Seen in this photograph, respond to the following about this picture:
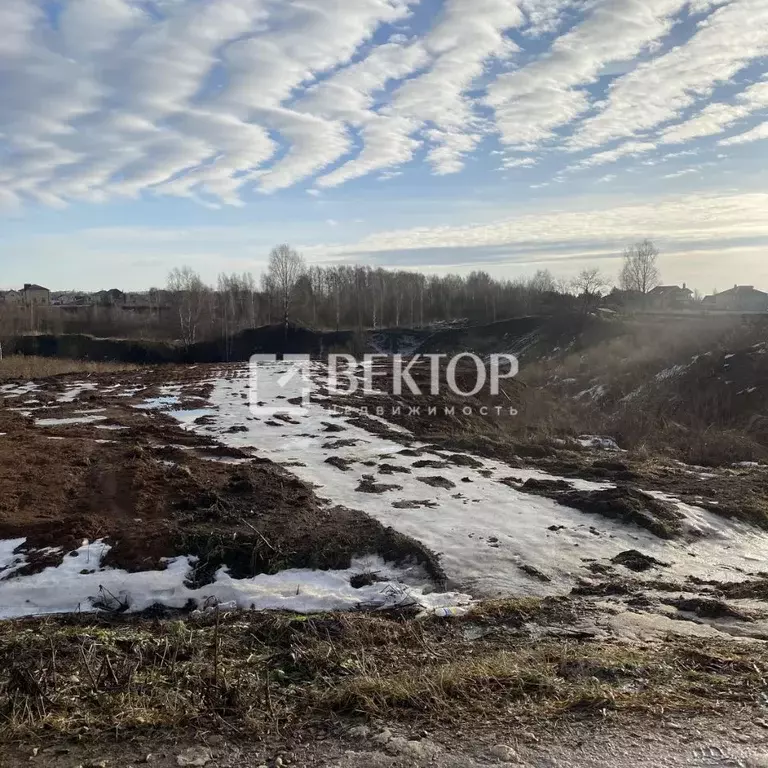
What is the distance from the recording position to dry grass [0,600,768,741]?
127 inches

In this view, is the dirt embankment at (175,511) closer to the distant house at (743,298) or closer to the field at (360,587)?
the field at (360,587)

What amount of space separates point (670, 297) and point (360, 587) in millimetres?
66857

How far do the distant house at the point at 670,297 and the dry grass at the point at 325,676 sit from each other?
5279cm

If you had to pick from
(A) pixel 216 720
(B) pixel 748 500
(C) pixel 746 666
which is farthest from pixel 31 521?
(B) pixel 748 500

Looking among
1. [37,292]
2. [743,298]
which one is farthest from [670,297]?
[37,292]

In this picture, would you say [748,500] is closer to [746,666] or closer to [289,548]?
[746,666]

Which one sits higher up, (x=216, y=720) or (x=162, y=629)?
(x=216, y=720)

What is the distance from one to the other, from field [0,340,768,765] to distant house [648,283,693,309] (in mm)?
46730

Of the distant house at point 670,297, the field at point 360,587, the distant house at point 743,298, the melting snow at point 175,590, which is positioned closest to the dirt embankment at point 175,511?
the field at point 360,587

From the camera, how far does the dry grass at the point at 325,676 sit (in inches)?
127

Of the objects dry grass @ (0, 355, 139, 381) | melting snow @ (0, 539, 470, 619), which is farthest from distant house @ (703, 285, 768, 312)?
melting snow @ (0, 539, 470, 619)

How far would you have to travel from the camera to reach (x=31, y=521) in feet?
23.5

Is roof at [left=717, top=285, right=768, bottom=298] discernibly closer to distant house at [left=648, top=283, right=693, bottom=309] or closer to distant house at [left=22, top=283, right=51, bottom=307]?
distant house at [left=648, top=283, right=693, bottom=309]

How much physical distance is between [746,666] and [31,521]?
299 inches
